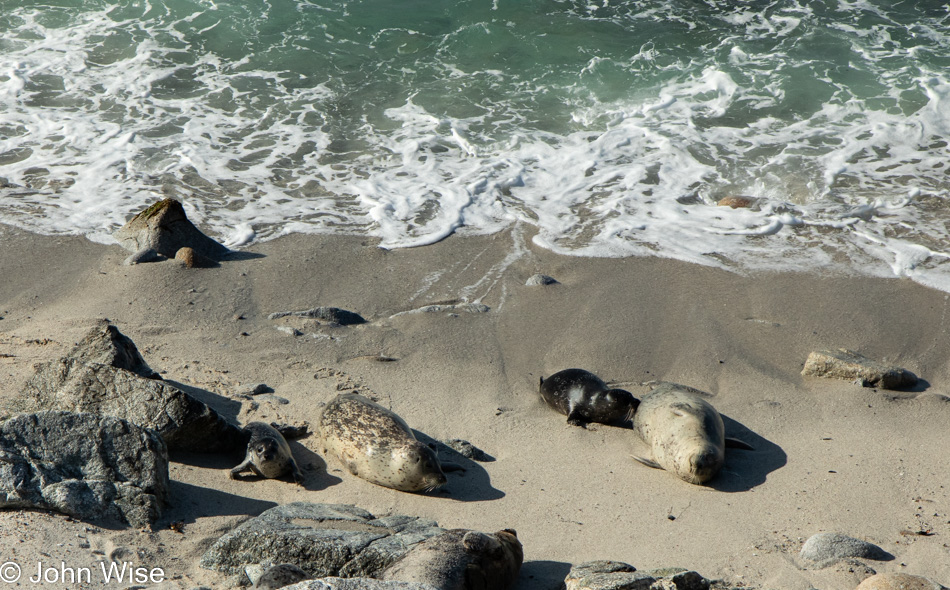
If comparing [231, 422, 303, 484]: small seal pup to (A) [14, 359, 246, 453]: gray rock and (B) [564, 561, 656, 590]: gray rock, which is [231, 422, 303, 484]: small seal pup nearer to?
(A) [14, 359, 246, 453]: gray rock

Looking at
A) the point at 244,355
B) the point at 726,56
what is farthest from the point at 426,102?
the point at 244,355

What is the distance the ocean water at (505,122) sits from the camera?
6.95 metres

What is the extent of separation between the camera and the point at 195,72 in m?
10.3

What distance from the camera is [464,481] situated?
156 inches

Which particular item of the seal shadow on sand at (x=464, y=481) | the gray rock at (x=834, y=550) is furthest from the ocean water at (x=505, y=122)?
the gray rock at (x=834, y=550)

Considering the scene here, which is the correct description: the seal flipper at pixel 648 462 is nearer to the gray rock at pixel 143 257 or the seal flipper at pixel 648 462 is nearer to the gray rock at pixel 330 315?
the gray rock at pixel 330 315

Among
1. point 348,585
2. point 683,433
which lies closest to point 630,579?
point 348,585

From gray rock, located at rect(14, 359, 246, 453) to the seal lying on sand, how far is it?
218cm

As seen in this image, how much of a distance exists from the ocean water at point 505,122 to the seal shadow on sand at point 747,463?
2.18m

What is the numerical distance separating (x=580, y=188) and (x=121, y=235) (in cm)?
417

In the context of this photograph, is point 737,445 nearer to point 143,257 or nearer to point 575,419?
point 575,419

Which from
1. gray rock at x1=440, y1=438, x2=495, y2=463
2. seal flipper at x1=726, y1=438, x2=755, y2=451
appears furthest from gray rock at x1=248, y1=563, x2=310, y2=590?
seal flipper at x1=726, y1=438, x2=755, y2=451

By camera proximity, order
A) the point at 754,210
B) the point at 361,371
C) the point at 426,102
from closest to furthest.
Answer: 1. the point at 361,371
2. the point at 754,210
3. the point at 426,102

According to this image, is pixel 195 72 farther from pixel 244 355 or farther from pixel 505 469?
pixel 505 469
